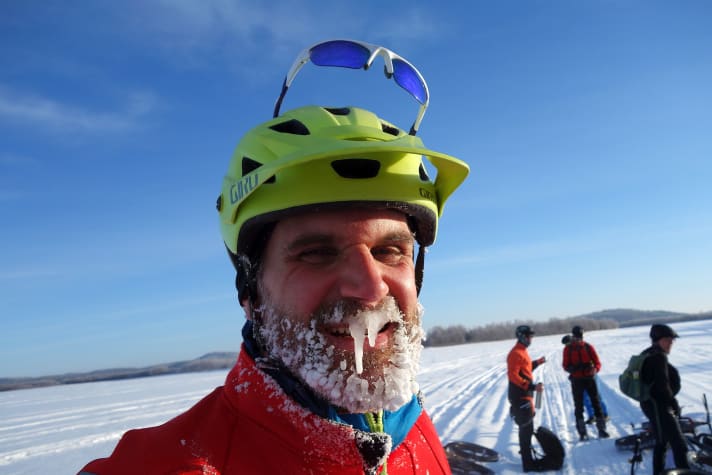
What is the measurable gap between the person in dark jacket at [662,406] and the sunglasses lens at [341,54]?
5.45m

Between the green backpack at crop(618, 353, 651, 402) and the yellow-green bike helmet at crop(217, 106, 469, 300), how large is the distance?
5474mm

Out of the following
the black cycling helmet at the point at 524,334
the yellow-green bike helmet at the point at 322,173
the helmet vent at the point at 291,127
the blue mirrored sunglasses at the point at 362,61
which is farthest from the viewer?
the black cycling helmet at the point at 524,334

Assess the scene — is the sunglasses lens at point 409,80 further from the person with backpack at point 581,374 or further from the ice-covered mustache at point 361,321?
the person with backpack at point 581,374

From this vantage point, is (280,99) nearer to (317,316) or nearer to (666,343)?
(317,316)

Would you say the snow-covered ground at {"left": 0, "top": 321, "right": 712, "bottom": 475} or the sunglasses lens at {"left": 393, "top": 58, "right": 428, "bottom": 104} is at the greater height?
the sunglasses lens at {"left": 393, "top": 58, "right": 428, "bottom": 104}

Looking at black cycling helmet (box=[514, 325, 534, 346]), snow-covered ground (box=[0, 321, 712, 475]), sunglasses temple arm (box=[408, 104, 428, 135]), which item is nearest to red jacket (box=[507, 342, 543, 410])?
black cycling helmet (box=[514, 325, 534, 346])

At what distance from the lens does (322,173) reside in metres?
1.51

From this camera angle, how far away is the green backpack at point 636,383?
5.78 meters

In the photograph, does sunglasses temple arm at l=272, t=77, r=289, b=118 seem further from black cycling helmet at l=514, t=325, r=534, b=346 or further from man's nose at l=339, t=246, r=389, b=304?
black cycling helmet at l=514, t=325, r=534, b=346

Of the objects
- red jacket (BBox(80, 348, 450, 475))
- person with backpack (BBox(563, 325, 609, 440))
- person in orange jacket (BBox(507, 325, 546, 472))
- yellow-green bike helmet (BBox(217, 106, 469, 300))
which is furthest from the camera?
person with backpack (BBox(563, 325, 609, 440))

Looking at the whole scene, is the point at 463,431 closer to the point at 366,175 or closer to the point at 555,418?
the point at 555,418

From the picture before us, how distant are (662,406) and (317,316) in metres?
5.99

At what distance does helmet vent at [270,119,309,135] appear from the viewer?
1.69 metres

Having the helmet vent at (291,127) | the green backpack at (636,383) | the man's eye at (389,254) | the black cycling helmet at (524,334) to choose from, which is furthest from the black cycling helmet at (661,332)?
the helmet vent at (291,127)
